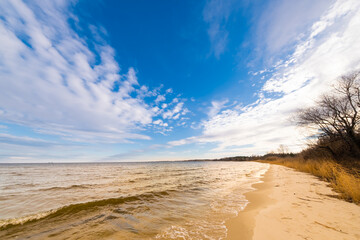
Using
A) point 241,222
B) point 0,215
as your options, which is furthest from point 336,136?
point 0,215

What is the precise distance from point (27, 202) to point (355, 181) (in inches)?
683

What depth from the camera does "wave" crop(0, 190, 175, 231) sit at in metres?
5.19

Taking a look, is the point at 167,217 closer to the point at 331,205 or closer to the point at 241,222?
the point at 241,222

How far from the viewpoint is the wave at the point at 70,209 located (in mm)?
5195

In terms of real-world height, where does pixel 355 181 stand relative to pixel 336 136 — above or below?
below

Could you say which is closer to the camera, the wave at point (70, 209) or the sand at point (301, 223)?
the sand at point (301, 223)

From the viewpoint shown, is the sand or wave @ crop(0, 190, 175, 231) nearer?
the sand

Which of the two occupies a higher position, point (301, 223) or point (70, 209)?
point (301, 223)

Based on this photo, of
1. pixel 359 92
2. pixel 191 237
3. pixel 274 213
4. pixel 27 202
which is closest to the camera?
pixel 191 237

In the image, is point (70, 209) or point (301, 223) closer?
point (301, 223)

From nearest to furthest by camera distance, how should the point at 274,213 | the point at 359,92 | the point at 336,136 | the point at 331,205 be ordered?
the point at 274,213 → the point at 331,205 → the point at 359,92 → the point at 336,136

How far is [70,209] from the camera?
6.63 metres

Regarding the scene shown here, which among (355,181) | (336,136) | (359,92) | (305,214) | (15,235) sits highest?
(359,92)

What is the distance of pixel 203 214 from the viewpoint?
5.85 m
